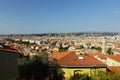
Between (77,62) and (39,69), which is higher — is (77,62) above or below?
below

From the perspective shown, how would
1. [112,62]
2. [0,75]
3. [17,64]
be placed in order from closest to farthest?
[0,75], [17,64], [112,62]

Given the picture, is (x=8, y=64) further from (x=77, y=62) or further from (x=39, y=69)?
(x=77, y=62)

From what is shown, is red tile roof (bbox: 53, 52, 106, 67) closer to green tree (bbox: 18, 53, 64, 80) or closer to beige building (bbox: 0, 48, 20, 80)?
green tree (bbox: 18, 53, 64, 80)

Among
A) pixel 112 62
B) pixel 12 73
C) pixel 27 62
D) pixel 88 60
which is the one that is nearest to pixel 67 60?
pixel 88 60

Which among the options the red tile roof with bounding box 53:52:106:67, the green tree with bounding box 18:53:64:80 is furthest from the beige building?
the red tile roof with bounding box 53:52:106:67

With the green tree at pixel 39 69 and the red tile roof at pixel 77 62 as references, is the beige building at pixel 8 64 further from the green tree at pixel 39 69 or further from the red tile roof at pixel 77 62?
the red tile roof at pixel 77 62

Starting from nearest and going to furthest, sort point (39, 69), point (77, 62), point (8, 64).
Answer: point (8, 64), point (39, 69), point (77, 62)

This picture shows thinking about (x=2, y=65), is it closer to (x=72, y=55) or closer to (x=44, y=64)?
(x=44, y=64)

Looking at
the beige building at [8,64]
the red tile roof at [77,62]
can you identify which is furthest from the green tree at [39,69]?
the red tile roof at [77,62]

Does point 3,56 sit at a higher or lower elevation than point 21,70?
higher

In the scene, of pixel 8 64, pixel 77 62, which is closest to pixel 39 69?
pixel 8 64

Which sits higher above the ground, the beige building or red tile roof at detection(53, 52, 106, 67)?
the beige building
